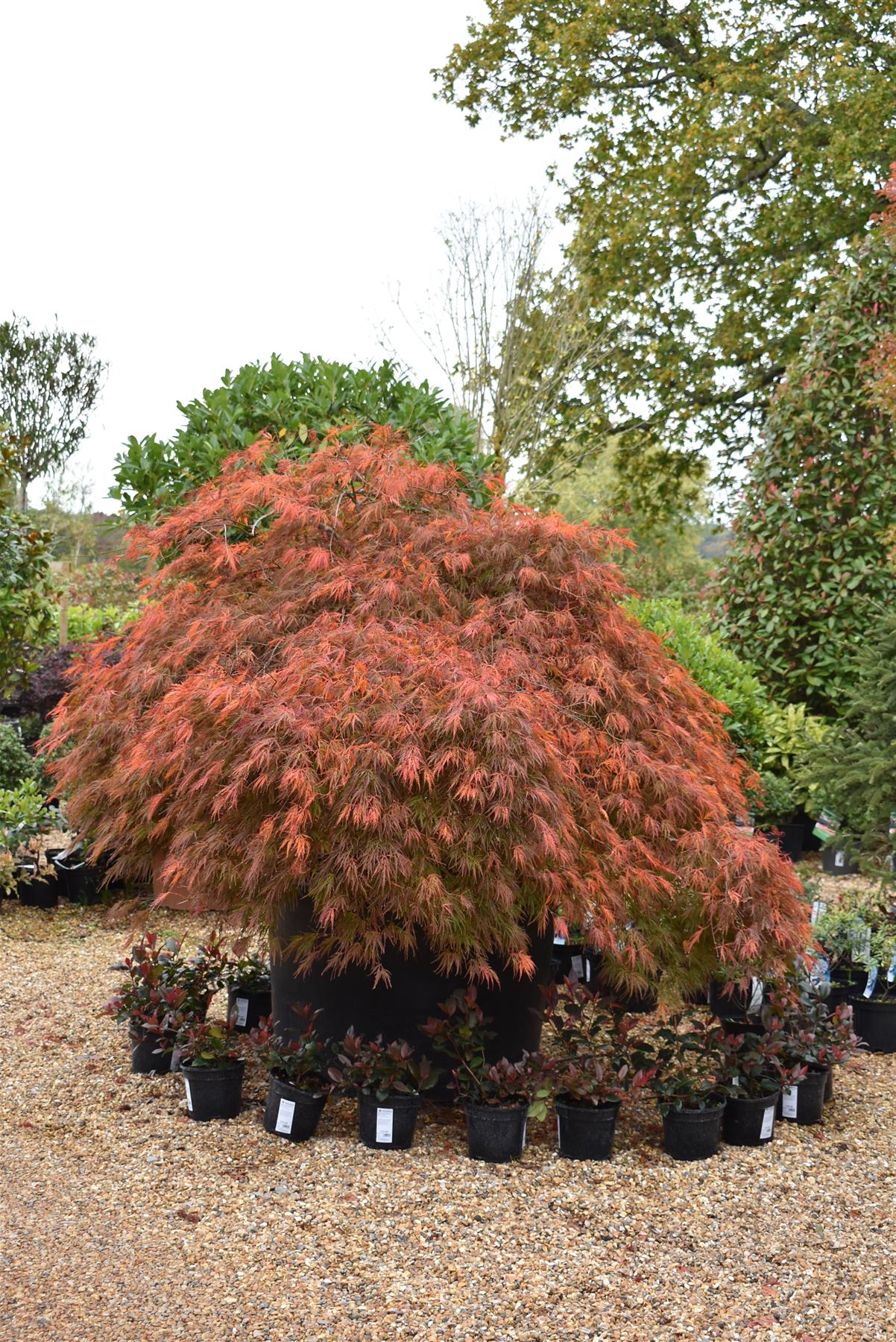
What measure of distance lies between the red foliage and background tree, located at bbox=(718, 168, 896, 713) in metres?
4.41

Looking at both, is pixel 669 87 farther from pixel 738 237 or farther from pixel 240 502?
pixel 240 502

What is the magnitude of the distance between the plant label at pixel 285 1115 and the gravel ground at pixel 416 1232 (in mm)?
50

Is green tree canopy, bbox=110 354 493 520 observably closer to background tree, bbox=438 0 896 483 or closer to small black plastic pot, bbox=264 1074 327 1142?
small black plastic pot, bbox=264 1074 327 1142

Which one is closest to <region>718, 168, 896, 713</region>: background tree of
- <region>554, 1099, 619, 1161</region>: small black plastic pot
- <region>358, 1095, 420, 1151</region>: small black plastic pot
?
<region>554, 1099, 619, 1161</region>: small black plastic pot

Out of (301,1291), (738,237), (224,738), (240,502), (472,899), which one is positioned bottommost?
(301,1291)

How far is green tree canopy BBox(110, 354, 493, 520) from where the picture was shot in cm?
531

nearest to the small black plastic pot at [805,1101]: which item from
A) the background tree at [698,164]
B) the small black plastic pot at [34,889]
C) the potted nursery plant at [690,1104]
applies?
the potted nursery plant at [690,1104]

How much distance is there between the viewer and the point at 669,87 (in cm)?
1353

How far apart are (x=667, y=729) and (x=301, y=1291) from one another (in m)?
1.90

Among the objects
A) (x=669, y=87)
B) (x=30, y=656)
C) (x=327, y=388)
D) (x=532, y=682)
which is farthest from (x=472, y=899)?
(x=669, y=87)

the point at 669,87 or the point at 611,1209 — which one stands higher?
the point at 669,87

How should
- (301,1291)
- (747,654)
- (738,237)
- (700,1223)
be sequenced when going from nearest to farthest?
(301,1291), (700,1223), (747,654), (738,237)

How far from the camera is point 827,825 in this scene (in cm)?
733

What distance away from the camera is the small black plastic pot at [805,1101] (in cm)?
386
